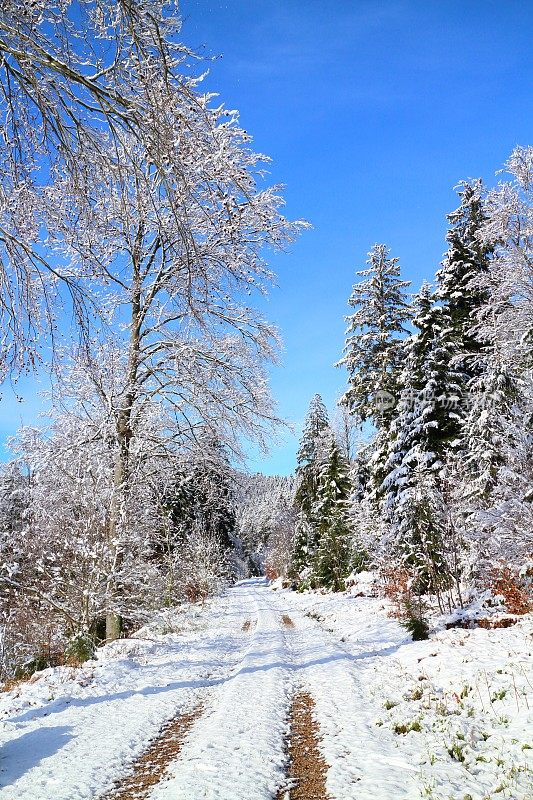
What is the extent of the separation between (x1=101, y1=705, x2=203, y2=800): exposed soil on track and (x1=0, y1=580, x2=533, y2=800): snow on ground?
Result: 0.12 m

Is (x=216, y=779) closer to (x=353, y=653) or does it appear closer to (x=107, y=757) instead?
(x=107, y=757)

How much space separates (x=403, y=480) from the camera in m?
18.1

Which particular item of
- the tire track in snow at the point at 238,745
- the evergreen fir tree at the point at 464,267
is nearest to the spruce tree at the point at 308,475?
the evergreen fir tree at the point at 464,267

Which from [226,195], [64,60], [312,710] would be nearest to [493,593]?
[312,710]

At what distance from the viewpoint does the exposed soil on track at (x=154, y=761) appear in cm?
452


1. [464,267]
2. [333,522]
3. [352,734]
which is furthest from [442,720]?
[333,522]

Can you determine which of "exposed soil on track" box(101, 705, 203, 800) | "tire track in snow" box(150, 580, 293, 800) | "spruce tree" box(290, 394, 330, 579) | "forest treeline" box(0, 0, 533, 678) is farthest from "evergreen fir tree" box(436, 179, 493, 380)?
"spruce tree" box(290, 394, 330, 579)

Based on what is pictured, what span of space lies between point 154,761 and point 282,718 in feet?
6.57

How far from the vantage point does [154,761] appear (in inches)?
208

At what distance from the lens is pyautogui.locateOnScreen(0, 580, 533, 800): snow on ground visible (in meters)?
4.51

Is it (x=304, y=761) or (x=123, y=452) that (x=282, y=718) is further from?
(x=123, y=452)

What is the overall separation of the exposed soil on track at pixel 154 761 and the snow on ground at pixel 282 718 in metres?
0.12

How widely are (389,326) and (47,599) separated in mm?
19669

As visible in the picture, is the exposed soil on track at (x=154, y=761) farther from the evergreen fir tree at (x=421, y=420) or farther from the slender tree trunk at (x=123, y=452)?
the evergreen fir tree at (x=421, y=420)
